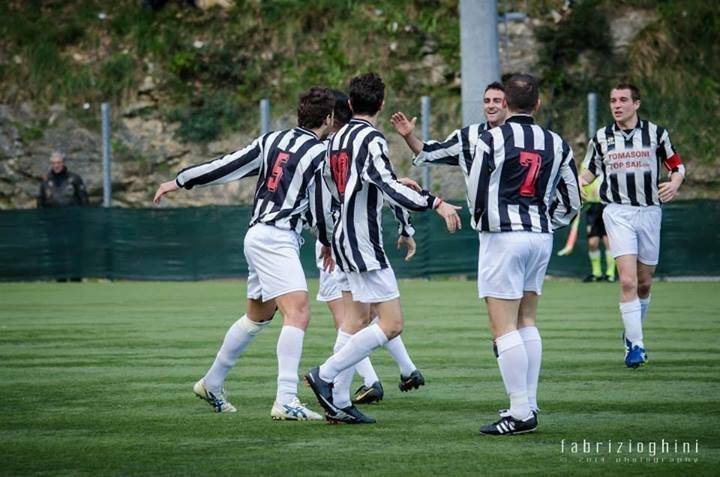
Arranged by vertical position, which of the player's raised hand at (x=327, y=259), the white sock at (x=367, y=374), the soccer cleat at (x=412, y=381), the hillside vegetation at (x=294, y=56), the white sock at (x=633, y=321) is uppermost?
the hillside vegetation at (x=294, y=56)

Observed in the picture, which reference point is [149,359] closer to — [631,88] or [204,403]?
[204,403]

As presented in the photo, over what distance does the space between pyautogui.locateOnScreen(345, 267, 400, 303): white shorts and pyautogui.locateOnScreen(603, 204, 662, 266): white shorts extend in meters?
3.79

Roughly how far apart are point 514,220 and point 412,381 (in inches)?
78.4

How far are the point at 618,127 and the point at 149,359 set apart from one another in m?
4.40

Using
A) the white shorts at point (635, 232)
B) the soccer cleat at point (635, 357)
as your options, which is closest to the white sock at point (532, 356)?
the soccer cleat at point (635, 357)

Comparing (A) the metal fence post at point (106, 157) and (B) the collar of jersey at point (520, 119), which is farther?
(A) the metal fence post at point (106, 157)

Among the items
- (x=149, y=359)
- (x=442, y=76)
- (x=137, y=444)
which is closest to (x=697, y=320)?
(x=149, y=359)

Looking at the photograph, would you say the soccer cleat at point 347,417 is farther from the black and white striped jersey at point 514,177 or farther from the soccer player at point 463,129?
the soccer player at point 463,129

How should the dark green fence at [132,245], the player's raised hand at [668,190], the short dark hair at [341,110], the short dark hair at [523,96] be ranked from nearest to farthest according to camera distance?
the short dark hair at [523,96]
the short dark hair at [341,110]
the player's raised hand at [668,190]
the dark green fence at [132,245]

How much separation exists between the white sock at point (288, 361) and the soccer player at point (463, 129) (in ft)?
4.46

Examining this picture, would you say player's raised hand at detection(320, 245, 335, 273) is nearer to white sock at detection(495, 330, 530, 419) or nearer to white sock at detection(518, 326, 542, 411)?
white sock at detection(518, 326, 542, 411)

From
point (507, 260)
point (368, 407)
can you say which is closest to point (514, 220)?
point (507, 260)

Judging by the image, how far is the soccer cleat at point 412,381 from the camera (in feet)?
29.9

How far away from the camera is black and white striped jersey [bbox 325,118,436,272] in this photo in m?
7.97
